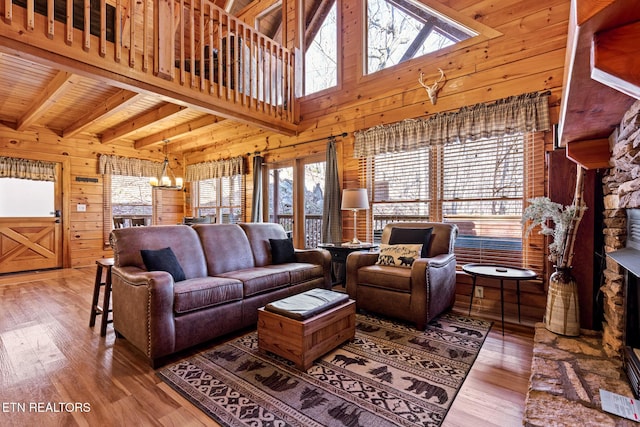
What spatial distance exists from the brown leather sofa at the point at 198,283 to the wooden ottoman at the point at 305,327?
48cm

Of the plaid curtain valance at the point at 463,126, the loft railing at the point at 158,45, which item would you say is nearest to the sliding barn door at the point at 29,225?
the loft railing at the point at 158,45

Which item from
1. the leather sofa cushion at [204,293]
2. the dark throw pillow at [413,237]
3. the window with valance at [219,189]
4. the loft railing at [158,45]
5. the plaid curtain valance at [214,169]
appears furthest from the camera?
the window with valance at [219,189]

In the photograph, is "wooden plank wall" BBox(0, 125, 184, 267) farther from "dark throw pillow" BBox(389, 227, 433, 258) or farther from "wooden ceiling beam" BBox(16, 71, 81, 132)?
"dark throw pillow" BBox(389, 227, 433, 258)

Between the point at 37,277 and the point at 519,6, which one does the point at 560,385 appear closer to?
the point at 519,6

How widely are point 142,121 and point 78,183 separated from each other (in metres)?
2.30

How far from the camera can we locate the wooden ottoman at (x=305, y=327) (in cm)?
197

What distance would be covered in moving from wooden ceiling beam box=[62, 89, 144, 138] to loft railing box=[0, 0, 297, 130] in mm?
706

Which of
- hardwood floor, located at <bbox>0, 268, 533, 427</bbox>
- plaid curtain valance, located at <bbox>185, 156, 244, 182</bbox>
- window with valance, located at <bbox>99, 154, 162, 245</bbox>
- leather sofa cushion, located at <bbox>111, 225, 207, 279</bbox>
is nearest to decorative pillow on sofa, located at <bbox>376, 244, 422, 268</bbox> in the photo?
hardwood floor, located at <bbox>0, 268, 533, 427</bbox>

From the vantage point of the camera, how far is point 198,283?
7.88 feet

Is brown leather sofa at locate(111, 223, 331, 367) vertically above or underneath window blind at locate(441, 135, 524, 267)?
underneath

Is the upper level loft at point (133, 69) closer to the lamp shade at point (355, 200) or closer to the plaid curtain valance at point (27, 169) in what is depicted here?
the plaid curtain valance at point (27, 169)

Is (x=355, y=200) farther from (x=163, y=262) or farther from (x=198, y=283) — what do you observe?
(x=163, y=262)

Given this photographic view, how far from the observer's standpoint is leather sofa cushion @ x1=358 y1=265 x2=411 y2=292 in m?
2.71

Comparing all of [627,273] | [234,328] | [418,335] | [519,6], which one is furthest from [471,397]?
[519,6]
